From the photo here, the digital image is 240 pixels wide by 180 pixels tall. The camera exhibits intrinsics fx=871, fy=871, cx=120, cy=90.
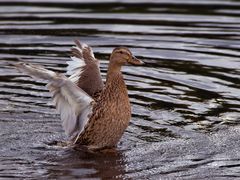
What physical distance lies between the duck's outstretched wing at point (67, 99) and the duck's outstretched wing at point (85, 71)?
0.47 m

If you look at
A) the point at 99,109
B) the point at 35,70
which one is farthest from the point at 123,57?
the point at 35,70

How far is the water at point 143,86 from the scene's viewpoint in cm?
980

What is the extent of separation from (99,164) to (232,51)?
5219 millimetres

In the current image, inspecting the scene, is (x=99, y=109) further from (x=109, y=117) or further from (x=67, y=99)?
(x=67, y=99)

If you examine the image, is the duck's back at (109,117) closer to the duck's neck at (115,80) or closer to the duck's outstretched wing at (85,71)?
the duck's neck at (115,80)

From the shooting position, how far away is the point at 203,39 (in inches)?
604

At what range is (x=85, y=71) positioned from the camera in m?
11.5

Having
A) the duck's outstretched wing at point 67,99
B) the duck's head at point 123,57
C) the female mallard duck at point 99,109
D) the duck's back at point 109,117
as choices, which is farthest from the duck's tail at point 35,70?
the duck's head at point 123,57

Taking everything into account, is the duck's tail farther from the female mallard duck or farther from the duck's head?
the duck's head

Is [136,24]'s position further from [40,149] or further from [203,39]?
[40,149]

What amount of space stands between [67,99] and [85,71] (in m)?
1.09

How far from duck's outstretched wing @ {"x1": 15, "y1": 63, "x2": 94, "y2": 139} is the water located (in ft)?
1.09

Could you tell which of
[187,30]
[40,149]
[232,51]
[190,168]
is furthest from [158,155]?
[187,30]

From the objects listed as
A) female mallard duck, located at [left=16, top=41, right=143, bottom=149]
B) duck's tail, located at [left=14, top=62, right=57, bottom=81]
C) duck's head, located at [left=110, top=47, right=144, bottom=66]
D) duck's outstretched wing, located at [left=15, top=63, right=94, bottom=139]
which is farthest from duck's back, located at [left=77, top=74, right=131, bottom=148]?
duck's tail, located at [left=14, top=62, right=57, bottom=81]
